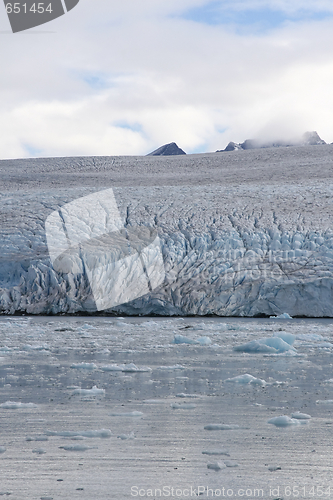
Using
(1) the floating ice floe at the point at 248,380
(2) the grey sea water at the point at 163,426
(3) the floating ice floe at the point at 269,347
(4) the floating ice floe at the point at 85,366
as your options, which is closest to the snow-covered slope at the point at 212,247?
(3) the floating ice floe at the point at 269,347

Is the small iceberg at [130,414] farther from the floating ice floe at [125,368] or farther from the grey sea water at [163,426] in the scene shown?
the floating ice floe at [125,368]

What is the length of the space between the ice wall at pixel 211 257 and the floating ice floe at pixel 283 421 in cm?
1173

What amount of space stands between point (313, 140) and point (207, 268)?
7277 centimetres

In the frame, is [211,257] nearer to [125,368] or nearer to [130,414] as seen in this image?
[125,368]

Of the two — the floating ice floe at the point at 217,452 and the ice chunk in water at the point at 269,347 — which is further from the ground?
the floating ice floe at the point at 217,452

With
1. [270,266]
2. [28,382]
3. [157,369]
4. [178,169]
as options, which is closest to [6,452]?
[28,382]

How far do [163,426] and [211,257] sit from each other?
1327 centimetres

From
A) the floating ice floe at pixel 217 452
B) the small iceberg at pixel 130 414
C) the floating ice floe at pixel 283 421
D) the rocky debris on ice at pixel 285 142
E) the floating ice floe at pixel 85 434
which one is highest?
the floating ice floe at pixel 85 434

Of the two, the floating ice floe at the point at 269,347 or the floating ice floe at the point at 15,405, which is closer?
the floating ice floe at the point at 15,405

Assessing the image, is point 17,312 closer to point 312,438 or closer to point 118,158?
point 312,438

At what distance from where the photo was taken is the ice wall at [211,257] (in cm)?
1533

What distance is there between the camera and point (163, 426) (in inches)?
139

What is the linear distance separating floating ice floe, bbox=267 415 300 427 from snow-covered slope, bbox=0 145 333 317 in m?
11.7

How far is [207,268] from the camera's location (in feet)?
53.5
